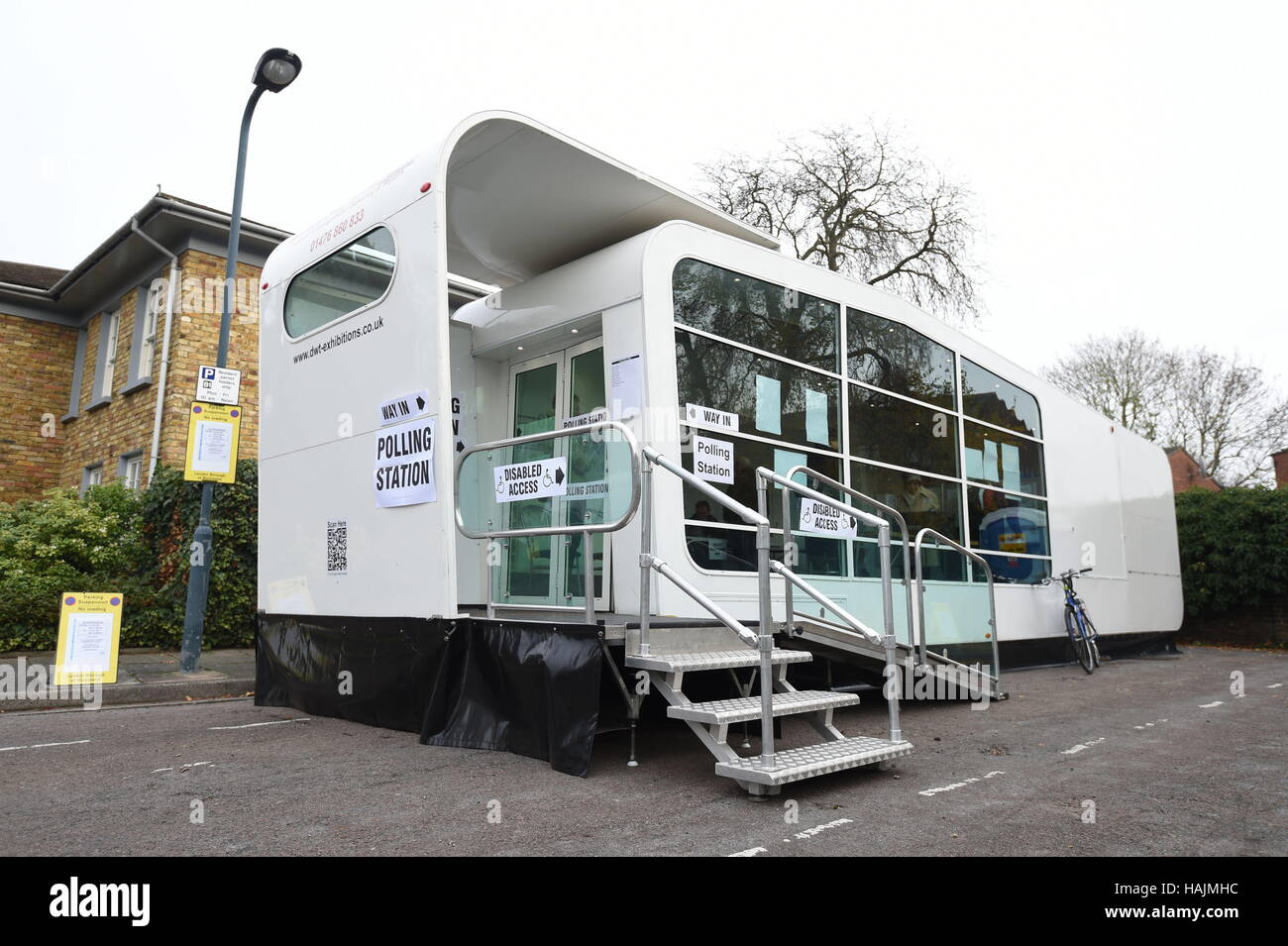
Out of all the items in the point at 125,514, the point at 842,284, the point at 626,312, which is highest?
the point at 842,284

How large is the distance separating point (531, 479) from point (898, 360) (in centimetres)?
429

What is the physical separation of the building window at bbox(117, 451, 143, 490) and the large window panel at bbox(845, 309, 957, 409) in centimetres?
1048

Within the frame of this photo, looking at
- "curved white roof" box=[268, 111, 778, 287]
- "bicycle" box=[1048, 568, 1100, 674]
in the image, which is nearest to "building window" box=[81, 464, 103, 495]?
"curved white roof" box=[268, 111, 778, 287]

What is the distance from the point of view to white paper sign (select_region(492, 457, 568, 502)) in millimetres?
4977

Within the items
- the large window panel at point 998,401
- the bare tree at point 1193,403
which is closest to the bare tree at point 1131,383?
the bare tree at point 1193,403

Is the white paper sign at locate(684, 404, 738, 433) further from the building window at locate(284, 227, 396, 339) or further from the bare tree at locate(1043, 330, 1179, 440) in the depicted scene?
the bare tree at locate(1043, 330, 1179, 440)

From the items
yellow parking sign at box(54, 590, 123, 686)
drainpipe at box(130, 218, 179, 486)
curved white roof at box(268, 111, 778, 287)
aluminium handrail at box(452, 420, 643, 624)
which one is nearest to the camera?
aluminium handrail at box(452, 420, 643, 624)

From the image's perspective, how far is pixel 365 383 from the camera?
5.73 m

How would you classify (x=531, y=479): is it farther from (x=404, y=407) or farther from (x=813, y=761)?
(x=813, y=761)

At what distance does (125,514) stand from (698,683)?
8.25 m

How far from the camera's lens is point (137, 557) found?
10234 mm

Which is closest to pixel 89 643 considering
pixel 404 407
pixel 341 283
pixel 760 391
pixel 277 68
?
pixel 341 283
